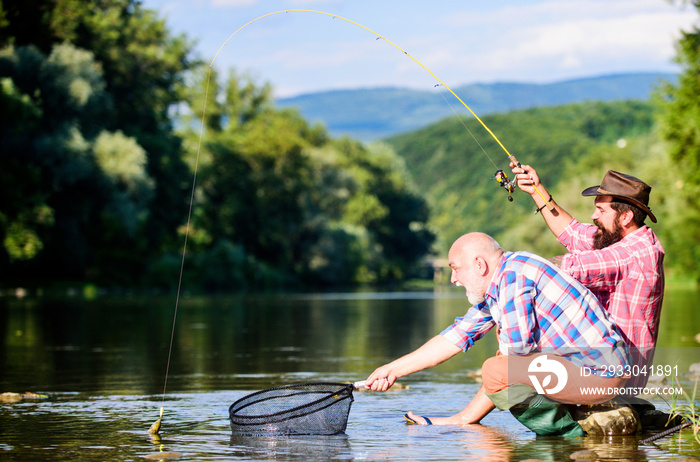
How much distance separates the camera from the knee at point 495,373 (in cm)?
640

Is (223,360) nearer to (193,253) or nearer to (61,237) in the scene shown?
(61,237)

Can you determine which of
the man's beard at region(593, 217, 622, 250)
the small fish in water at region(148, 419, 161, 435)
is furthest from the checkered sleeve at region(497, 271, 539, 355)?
the small fish in water at region(148, 419, 161, 435)

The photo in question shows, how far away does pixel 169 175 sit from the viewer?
5194 cm

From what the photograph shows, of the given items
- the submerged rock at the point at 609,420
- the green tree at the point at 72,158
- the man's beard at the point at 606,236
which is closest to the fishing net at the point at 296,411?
the submerged rock at the point at 609,420

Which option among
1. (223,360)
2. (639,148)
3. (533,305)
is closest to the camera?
(533,305)

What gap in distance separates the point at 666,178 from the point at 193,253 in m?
25.7

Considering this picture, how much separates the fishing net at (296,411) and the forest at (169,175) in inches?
965

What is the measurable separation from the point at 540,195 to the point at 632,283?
3.43 ft

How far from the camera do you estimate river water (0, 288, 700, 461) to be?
641 cm

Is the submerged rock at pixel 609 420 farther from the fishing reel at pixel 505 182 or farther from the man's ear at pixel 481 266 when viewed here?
the fishing reel at pixel 505 182

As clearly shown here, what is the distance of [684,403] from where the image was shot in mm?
8422

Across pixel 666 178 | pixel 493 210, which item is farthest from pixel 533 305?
pixel 493 210

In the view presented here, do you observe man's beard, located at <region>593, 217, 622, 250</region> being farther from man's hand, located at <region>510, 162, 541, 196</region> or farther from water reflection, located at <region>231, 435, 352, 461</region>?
water reflection, located at <region>231, 435, 352, 461</region>

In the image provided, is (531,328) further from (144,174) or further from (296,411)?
(144,174)
